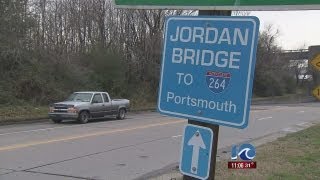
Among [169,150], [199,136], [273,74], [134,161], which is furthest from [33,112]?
[273,74]

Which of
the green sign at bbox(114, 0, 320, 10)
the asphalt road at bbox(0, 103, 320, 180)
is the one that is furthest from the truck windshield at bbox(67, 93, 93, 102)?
the green sign at bbox(114, 0, 320, 10)

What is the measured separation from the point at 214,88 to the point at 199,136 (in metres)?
0.32

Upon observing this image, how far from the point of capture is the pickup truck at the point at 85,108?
26078 mm

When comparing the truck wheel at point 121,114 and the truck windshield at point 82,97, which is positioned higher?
the truck windshield at point 82,97

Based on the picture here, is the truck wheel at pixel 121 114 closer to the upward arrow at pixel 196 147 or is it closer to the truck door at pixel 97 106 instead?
the truck door at pixel 97 106

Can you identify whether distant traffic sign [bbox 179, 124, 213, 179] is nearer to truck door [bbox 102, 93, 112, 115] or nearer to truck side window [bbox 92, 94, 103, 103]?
truck side window [bbox 92, 94, 103, 103]

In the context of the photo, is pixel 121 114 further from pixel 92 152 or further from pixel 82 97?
pixel 92 152

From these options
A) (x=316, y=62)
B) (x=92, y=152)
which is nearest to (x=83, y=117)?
(x=92, y=152)

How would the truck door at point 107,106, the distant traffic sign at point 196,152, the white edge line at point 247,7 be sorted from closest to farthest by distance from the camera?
the white edge line at point 247,7 → the distant traffic sign at point 196,152 → the truck door at point 107,106

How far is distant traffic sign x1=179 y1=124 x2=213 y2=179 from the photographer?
309 centimetres

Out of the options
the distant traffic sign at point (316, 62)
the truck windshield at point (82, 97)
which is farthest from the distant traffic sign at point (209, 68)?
the truck windshield at point (82, 97)

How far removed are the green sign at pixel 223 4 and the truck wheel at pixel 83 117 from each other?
23140 mm

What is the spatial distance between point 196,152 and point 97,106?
2460cm

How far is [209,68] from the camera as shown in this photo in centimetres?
302
